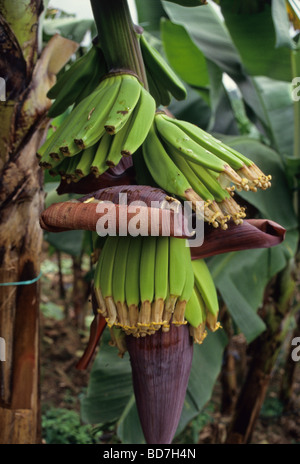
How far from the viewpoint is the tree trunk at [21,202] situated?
0.51 m

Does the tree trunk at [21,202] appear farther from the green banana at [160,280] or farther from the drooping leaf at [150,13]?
the drooping leaf at [150,13]

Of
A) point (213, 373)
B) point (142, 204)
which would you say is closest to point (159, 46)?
point (213, 373)

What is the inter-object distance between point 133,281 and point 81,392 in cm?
184

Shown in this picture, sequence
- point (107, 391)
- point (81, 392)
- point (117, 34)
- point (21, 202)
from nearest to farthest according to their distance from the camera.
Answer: point (117, 34), point (21, 202), point (107, 391), point (81, 392)

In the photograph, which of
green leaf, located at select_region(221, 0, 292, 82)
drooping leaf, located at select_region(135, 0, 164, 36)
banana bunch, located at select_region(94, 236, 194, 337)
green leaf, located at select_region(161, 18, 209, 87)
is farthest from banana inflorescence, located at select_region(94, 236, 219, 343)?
drooping leaf, located at select_region(135, 0, 164, 36)

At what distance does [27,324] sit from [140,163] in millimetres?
283

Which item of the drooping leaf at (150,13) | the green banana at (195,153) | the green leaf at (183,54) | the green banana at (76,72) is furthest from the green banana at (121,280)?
the drooping leaf at (150,13)

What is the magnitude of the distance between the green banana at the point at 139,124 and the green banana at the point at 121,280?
0.31ft

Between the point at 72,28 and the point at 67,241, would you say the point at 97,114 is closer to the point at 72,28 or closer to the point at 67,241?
the point at 72,28

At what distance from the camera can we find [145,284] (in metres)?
0.41

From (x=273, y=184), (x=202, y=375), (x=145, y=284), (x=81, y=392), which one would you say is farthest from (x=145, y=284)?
(x=81, y=392)

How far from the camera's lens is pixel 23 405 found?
1.91 ft

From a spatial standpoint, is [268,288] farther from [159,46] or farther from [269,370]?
[159,46]

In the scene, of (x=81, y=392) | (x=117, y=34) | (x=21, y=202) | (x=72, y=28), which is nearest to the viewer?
(x=117, y=34)
